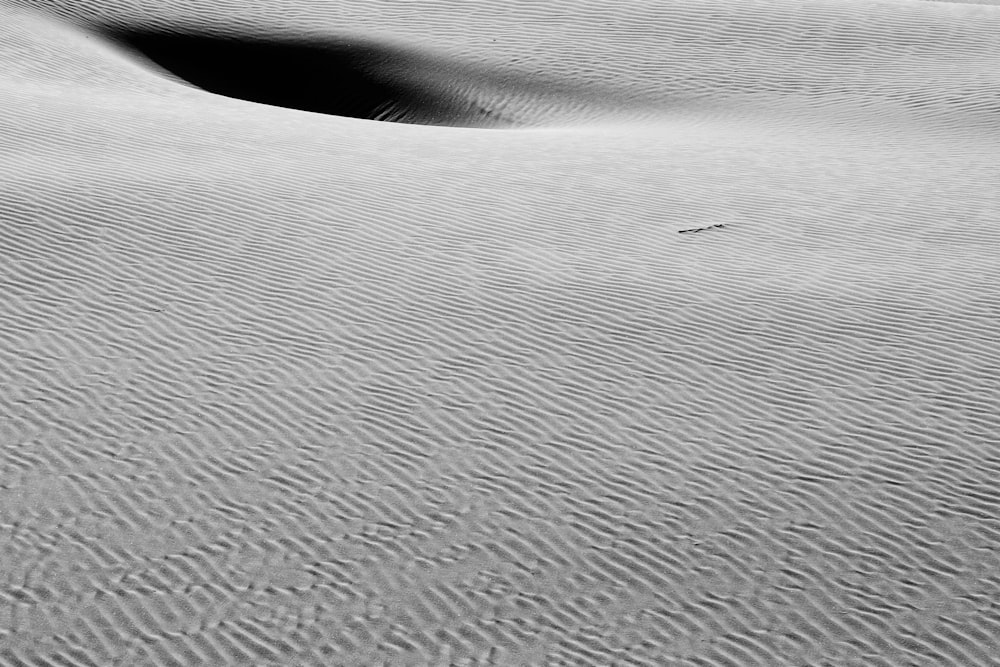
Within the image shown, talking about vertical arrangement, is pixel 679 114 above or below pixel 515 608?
below

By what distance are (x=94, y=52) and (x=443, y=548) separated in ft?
29.8

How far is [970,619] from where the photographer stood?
296cm

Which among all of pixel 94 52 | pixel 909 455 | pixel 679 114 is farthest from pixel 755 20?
pixel 909 455

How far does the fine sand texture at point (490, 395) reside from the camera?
9.79 feet

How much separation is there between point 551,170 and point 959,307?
9.40 feet

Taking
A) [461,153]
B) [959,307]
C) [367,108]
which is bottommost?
[367,108]

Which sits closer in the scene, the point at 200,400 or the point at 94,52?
the point at 200,400

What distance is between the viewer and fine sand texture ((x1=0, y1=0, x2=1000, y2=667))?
2.98 meters

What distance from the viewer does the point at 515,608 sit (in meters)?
3.00

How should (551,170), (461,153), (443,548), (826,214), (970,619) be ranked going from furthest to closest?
(461,153)
(551,170)
(826,214)
(443,548)
(970,619)

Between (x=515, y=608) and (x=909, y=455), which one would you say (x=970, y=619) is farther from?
(x=515, y=608)

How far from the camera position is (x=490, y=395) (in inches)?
160

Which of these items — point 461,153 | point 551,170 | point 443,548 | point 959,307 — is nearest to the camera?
point 443,548

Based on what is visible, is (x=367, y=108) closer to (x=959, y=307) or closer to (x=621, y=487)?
(x=959, y=307)
